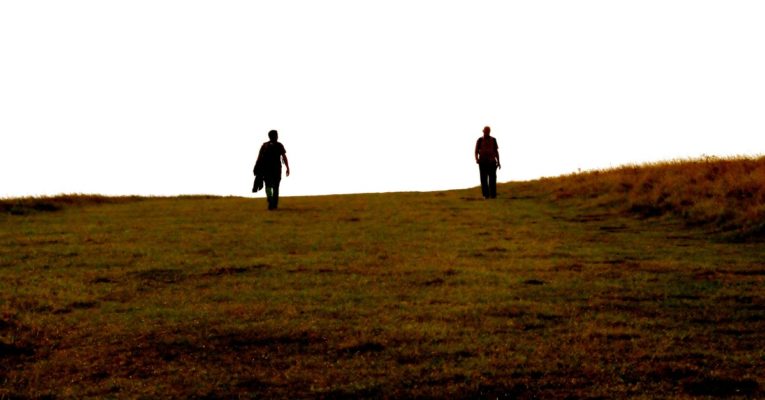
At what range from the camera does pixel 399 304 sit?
12.0m

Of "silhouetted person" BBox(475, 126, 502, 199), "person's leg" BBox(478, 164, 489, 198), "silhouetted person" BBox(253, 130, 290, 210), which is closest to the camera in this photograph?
"silhouetted person" BBox(253, 130, 290, 210)

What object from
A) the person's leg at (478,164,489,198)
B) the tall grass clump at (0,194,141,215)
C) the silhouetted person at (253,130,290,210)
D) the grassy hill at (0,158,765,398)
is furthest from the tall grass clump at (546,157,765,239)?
the tall grass clump at (0,194,141,215)

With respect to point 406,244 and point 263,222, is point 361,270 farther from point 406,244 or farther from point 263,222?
point 263,222

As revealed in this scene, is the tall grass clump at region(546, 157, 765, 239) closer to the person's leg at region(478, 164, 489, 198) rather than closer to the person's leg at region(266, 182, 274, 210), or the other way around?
the person's leg at region(478, 164, 489, 198)

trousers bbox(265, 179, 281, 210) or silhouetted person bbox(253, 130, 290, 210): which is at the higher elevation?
silhouetted person bbox(253, 130, 290, 210)

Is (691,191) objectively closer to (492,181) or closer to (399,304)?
(492,181)

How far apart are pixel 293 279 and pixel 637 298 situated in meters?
5.23

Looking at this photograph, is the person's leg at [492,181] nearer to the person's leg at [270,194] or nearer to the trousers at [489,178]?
the trousers at [489,178]

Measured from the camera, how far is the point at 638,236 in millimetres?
19500

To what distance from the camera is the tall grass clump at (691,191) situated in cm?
2027

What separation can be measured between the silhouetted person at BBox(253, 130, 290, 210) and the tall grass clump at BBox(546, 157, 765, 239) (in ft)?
28.8

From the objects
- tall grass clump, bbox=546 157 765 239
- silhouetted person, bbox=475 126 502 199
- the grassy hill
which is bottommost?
the grassy hill

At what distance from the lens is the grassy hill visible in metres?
8.47

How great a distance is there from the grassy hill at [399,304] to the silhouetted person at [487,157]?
5054 millimetres
